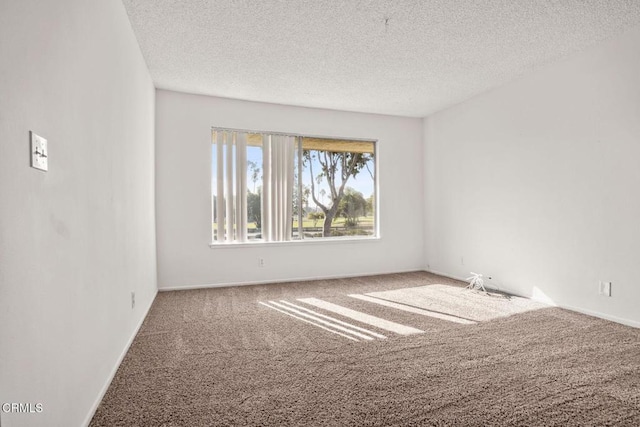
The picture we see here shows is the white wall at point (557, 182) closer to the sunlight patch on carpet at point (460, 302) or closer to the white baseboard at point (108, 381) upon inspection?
the sunlight patch on carpet at point (460, 302)

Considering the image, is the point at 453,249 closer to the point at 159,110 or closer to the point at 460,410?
the point at 460,410

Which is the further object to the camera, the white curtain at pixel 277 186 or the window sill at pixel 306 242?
the white curtain at pixel 277 186

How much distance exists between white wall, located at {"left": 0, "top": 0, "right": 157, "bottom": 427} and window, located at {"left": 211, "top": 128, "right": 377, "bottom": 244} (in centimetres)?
221

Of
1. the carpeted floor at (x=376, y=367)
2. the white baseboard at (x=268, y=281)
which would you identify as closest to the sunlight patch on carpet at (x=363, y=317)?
the carpeted floor at (x=376, y=367)

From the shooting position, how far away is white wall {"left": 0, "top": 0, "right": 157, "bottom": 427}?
1.09m

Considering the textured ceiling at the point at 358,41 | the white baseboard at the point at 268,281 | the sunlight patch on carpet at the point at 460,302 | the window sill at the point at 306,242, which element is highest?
the textured ceiling at the point at 358,41

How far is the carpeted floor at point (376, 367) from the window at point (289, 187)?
1465mm

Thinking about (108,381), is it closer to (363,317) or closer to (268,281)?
(363,317)

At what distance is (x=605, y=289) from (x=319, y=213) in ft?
11.7

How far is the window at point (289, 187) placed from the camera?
4945 millimetres

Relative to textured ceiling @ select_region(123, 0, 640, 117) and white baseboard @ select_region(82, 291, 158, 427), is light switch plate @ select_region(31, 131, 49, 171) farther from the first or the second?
textured ceiling @ select_region(123, 0, 640, 117)

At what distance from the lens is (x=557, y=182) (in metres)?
3.80

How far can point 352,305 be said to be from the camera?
392 cm

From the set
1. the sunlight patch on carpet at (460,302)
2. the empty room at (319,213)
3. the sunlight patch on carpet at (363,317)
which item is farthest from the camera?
the sunlight patch on carpet at (460,302)
